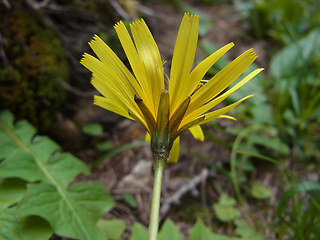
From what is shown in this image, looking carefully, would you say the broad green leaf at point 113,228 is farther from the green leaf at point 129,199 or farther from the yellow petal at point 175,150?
the yellow petal at point 175,150

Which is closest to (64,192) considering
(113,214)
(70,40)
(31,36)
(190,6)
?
(113,214)

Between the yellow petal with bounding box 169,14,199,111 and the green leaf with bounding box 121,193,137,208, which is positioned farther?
the green leaf with bounding box 121,193,137,208

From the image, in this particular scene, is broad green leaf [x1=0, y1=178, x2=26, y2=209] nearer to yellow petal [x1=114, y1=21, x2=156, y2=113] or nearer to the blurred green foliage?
yellow petal [x1=114, y1=21, x2=156, y2=113]

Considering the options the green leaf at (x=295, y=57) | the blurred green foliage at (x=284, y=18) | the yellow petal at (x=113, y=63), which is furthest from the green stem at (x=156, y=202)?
the blurred green foliage at (x=284, y=18)

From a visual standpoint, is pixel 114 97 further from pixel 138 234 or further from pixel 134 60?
pixel 138 234

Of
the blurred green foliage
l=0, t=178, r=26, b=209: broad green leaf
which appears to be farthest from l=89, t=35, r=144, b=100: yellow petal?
the blurred green foliage
